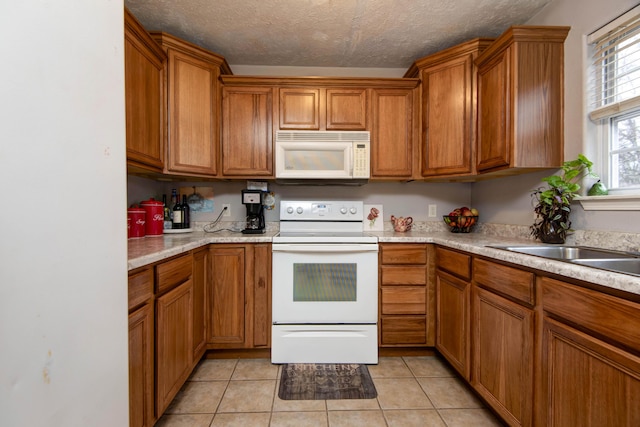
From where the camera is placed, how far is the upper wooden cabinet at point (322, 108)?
2.26 m

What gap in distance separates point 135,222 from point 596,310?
2.27 meters

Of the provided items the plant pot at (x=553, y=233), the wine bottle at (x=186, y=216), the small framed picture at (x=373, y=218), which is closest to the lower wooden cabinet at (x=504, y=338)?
the plant pot at (x=553, y=233)

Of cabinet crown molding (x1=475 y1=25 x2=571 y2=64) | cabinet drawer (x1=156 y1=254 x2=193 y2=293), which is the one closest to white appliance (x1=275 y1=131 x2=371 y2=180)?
cabinet drawer (x1=156 y1=254 x2=193 y2=293)

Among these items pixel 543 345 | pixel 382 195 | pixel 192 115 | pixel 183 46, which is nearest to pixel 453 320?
pixel 543 345

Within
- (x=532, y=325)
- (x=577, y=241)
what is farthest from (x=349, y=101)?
(x=532, y=325)

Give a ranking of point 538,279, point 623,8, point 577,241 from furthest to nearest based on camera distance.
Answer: point 577,241, point 623,8, point 538,279

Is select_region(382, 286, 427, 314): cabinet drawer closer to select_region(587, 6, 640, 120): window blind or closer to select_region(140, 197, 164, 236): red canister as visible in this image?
select_region(587, 6, 640, 120): window blind

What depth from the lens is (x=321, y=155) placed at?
7.30ft

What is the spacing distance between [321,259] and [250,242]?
528 mm

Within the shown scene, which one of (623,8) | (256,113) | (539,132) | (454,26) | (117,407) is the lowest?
(117,407)

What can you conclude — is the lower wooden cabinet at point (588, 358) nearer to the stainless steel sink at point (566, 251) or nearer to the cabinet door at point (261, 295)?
the stainless steel sink at point (566, 251)

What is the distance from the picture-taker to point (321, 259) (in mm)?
1977

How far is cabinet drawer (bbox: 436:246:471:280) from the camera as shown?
1.61m

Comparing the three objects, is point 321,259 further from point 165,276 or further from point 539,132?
point 539,132
